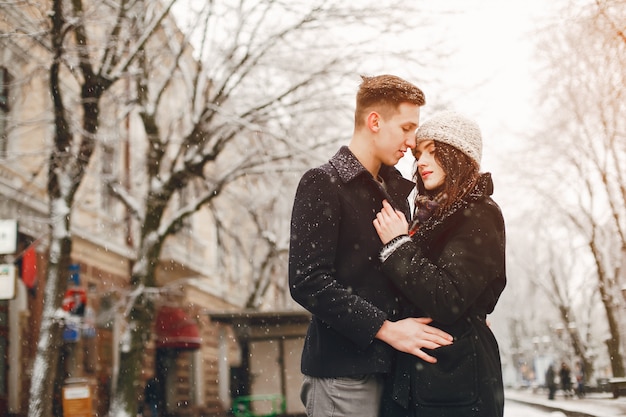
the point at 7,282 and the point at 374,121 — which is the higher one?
the point at 7,282

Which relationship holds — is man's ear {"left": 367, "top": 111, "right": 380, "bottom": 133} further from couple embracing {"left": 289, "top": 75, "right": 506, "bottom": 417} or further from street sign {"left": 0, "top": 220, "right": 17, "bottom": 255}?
street sign {"left": 0, "top": 220, "right": 17, "bottom": 255}

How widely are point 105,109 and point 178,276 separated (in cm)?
1125

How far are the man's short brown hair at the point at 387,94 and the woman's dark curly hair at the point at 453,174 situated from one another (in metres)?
0.21

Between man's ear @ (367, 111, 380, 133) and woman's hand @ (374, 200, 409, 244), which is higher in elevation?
man's ear @ (367, 111, 380, 133)

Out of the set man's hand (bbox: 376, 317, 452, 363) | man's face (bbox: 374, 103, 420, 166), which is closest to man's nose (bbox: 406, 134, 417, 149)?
man's face (bbox: 374, 103, 420, 166)

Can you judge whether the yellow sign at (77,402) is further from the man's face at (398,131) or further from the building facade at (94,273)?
the man's face at (398,131)

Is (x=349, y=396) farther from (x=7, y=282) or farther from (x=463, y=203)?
(x=7, y=282)

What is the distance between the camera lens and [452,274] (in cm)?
270

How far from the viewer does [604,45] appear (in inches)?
434

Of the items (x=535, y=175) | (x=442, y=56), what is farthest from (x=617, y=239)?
(x=442, y=56)

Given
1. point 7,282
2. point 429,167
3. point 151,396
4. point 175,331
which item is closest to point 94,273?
point 175,331

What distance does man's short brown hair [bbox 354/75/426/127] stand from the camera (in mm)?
3016

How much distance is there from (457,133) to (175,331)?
21.5m

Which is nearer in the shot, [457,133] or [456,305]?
[456,305]
